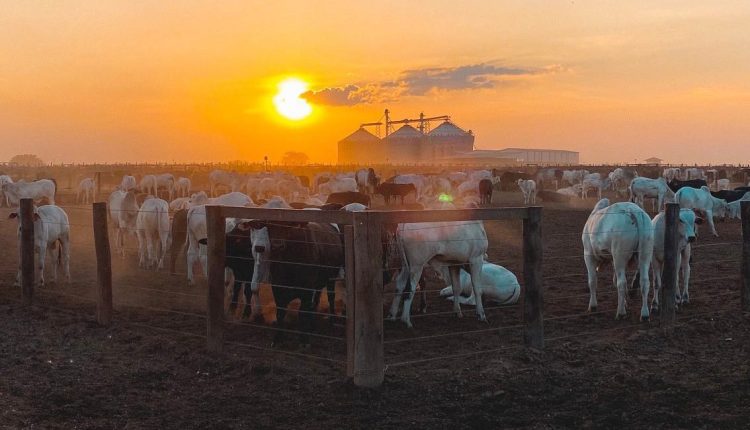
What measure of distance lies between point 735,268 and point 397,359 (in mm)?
11009

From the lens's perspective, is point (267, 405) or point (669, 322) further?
point (669, 322)

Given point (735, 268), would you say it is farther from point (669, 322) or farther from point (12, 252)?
point (12, 252)

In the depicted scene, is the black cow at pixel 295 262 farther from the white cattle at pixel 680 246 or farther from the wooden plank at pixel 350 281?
the white cattle at pixel 680 246

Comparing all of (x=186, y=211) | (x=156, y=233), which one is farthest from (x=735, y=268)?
(x=156, y=233)

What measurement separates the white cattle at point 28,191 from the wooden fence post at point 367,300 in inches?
1233

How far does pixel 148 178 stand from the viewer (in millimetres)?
48625

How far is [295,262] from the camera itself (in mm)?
9391

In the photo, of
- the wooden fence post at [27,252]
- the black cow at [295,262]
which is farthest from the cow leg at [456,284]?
the wooden fence post at [27,252]

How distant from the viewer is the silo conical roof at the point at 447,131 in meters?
140

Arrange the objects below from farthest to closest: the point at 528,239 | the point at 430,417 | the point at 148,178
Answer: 1. the point at 148,178
2. the point at 528,239
3. the point at 430,417

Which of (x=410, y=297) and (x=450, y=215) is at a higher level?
(x=450, y=215)

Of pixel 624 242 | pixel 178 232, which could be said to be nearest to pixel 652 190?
pixel 178 232

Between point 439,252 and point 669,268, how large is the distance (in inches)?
128

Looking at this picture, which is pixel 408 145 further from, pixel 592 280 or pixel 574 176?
pixel 592 280
